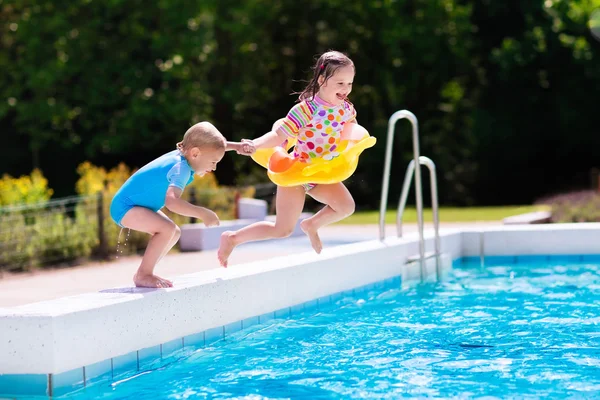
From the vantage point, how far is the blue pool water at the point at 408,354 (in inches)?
183

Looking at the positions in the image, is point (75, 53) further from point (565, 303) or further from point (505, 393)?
point (505, 393)

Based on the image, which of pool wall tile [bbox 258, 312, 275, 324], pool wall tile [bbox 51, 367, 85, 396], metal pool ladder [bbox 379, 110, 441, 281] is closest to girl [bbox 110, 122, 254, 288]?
pool wall tile [bbox 51, 367, 85, 396]

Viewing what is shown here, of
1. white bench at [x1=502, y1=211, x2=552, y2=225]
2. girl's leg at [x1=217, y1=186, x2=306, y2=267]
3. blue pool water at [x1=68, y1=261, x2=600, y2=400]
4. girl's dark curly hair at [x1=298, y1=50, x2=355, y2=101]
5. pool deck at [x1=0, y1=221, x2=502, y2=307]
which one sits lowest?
blue pool water at [x1=68, y1=261, x2=600, y2=400]

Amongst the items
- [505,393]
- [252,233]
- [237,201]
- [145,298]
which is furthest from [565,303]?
[237,201]

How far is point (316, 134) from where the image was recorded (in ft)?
21.5

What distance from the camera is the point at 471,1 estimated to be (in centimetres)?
2906

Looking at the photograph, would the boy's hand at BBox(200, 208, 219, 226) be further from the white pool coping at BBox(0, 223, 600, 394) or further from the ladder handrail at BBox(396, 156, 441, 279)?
the ladder handrail at BBox(396, 156, 441, 279)

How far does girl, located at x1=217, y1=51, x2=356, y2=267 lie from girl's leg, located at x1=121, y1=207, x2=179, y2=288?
99 centimetres

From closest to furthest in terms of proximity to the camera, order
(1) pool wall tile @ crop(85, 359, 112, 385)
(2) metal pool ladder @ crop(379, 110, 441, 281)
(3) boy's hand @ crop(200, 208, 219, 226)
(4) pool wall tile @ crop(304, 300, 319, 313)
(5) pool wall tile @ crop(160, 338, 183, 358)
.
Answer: (1) pool wall tile @ crop(85, 359, 112, 385) < (3) boy's hand @ crop(200, 208, 219, 226) < (5) pool wall tile @ crop(160, 338, 183, 358) < (4) pool wall tile @ crop(304, 300, 319, 313) < (2) metal pool ladder @ crop(379, 110, 441, 281)

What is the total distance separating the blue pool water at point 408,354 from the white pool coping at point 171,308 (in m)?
0.17

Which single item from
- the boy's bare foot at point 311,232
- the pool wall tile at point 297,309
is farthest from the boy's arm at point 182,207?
the pool wall tile at point 297,309

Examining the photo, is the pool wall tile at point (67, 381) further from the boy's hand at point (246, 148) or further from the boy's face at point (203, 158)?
the boy's hand at point (246, 148)

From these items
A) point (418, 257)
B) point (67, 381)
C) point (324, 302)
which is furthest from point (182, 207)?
point (418, 257)

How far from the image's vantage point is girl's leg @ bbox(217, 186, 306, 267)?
6.61 meters
